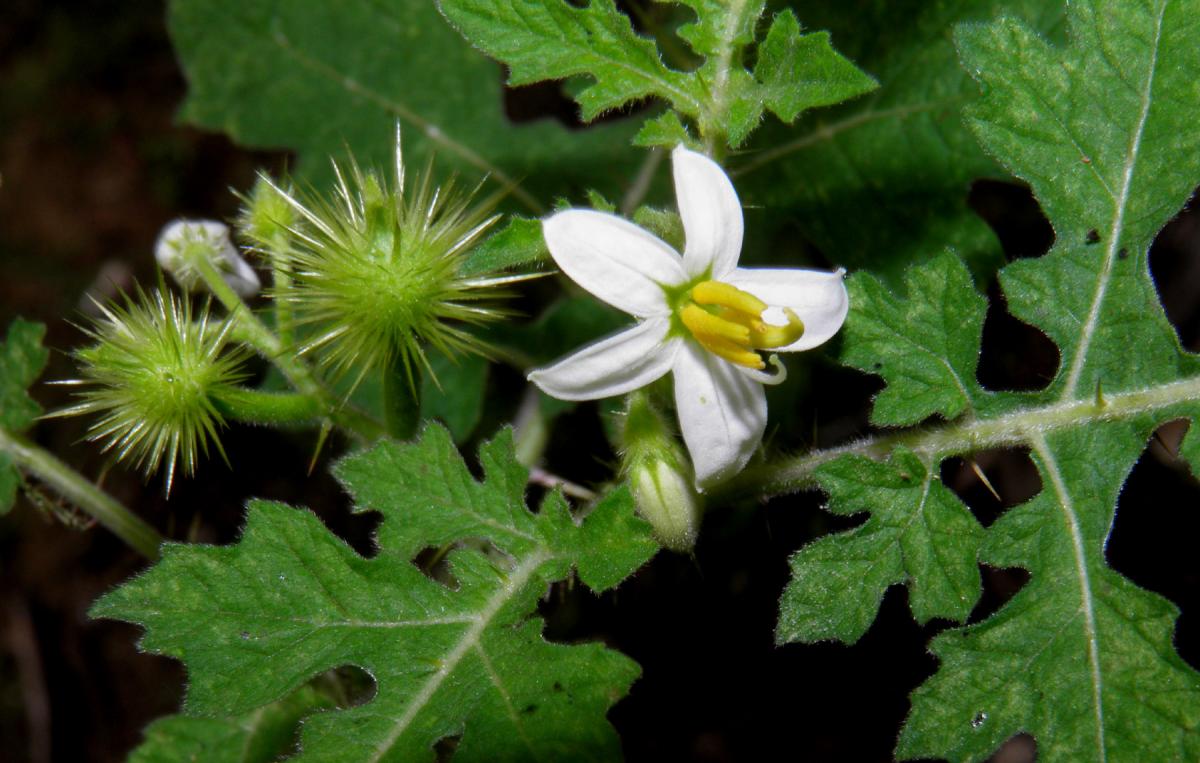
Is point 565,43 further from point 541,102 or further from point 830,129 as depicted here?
point 541,102

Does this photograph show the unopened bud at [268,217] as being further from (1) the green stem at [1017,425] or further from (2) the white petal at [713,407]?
(1) the green stem at [1017,425]

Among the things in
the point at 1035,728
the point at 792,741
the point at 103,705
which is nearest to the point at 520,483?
the point at 1035,728

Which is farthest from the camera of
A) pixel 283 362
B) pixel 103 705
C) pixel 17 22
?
pixel 17 22

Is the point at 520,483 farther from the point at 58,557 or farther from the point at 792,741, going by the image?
the point at 58,557

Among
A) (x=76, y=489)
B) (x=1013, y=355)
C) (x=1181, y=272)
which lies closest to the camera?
(x=76, y=489)

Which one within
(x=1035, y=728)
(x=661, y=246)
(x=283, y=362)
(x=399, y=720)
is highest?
(x=661, y=246)

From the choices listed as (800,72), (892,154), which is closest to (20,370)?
(800,72)
